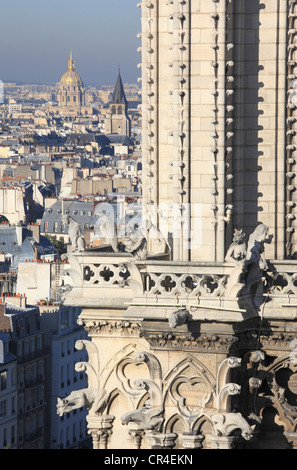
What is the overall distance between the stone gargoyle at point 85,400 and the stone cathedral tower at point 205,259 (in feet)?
0.04

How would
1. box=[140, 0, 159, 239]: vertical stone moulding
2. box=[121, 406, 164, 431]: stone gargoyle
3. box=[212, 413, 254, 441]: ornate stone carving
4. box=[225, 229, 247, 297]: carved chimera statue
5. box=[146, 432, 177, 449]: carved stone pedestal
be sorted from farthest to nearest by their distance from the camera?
box=[140, 0, 159, 239]: vertical stone moulding → box=[121, 406, 164, 431]: stone gargoyle → box=[146, 432, 177, 449]: carved stone pedestal → box=[212, 413, 254, 441]: ornate stone carving → box=[225, 229, 247, 297]: carved chimera statue

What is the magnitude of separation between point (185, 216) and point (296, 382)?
58.4 inches

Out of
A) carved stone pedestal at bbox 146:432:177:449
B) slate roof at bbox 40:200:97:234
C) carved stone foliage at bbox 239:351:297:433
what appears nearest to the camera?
carved stone pedestal at bbox 146:432:177:449

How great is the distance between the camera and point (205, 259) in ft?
46.0

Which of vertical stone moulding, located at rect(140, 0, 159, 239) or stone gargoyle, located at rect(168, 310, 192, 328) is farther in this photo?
vertical stone moulding, located at rect(140, 0, 159, 239)

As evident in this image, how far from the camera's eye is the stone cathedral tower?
1321 centimetres

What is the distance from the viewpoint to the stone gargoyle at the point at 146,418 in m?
13.4

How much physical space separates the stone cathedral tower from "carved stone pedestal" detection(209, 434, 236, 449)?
Result: 12 mm

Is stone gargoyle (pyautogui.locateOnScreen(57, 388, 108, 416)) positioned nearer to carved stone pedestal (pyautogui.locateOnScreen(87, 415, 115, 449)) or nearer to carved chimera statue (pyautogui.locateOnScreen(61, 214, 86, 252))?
carved stone pedestal (pyautogui.locateOnScreen(87, 415, 115, 449))

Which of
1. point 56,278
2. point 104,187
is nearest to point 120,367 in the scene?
point 56,278

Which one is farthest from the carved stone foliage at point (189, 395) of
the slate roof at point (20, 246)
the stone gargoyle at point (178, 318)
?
the slate roof at point (20, 246)

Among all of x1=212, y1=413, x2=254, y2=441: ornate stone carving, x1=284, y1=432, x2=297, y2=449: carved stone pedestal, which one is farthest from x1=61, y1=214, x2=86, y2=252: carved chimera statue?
x1=284, y1=432, x2=297, y2=449: carved stone pedestal

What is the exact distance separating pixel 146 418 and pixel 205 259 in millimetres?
1322

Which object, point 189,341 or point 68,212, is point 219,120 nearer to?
point 189,341
